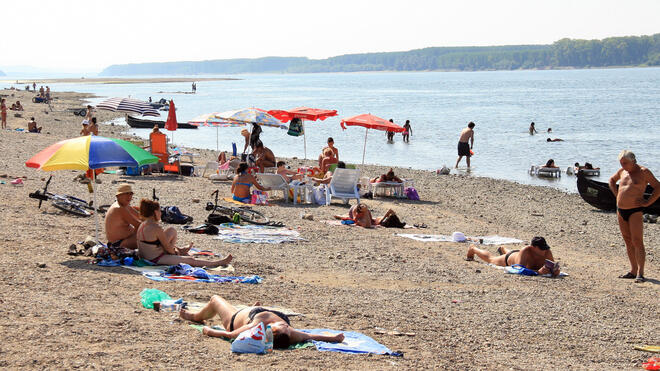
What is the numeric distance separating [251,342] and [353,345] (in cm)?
89

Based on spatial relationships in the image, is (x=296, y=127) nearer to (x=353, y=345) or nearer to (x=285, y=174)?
(x=285, y=174)

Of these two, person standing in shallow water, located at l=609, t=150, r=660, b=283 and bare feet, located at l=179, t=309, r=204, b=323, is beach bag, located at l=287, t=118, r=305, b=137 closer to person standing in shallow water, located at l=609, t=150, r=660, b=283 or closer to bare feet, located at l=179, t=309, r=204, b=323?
person standing in shallow water, located at l=609, t=150, r=660, b=283

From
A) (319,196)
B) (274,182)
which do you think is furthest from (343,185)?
(274,182)

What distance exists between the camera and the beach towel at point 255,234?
34.7ft

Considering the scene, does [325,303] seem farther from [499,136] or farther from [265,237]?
[499,136]

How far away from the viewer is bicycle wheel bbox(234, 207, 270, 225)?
39.5 ft

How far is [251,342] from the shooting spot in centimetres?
551

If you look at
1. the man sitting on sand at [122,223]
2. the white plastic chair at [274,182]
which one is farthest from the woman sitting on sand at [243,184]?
the man sitting on sand at [122,223]

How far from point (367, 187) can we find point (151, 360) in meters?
11.8

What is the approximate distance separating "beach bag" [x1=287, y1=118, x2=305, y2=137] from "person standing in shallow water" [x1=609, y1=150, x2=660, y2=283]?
10526mm

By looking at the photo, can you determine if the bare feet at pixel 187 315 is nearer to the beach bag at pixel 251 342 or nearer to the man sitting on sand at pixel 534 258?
the beach bag at pixel 251 342

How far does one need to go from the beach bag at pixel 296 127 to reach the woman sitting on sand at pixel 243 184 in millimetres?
5050

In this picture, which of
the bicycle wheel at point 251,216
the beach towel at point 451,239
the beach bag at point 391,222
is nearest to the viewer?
the beach towel at point 451,239

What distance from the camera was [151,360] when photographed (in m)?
5.23
